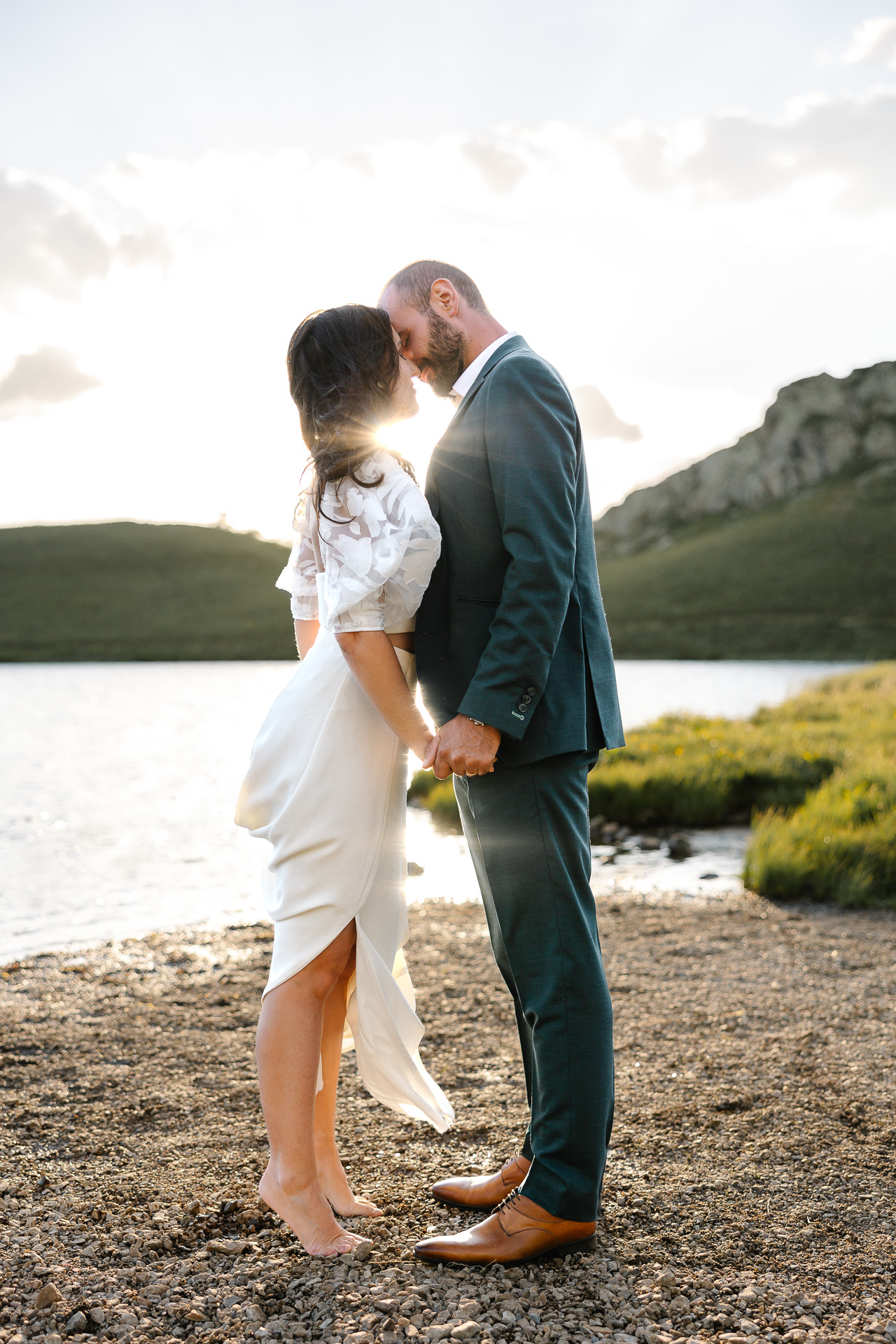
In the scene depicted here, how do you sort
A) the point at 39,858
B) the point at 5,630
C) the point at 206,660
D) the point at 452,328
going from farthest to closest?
the point at 5,630, the point at 206,660, the point at 39,858, the point at 452,328

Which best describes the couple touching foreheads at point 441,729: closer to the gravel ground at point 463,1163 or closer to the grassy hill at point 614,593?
the gravel ground at point 463,1163

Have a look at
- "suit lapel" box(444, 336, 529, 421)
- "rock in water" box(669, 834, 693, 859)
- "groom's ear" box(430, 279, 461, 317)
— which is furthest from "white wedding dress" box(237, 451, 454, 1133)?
"rock in water" box(669, 834, 693, 859)

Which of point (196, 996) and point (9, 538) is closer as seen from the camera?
point (196, 996)

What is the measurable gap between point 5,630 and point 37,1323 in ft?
240

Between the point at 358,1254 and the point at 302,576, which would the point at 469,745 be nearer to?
the point at 302,576

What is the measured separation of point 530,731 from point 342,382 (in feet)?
3.02

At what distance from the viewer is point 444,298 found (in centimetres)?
243

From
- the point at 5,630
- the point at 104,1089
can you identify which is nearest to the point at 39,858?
the point at 104,1089

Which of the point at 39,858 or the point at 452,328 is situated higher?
the point at 452,328

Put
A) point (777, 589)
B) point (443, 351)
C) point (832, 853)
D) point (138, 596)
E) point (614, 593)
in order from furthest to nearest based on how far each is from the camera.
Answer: point (614, 593)
point (138, 596)
point (777, 589)
point (832, 853)
point (443, 351)

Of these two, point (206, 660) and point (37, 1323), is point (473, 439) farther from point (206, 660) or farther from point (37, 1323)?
point (206, 660)

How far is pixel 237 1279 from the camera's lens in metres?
2.20

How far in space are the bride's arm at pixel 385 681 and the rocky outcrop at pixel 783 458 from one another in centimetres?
12187

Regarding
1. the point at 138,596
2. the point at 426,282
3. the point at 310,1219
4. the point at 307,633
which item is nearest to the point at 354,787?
the point at 307,633
